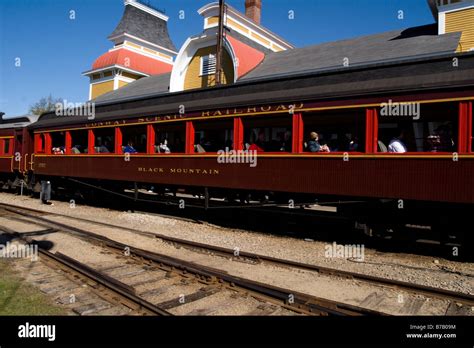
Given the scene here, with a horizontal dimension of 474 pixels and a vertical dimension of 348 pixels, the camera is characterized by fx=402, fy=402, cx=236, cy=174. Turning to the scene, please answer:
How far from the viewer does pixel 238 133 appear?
30.9 feet

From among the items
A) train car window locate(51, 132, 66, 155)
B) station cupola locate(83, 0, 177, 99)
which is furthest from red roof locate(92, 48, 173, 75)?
train car window locate(51, 132, 66, 155)

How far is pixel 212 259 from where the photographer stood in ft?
24.0

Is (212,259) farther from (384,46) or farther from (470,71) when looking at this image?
(384,46)

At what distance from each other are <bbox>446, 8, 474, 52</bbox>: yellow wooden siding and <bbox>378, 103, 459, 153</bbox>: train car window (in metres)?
9.75

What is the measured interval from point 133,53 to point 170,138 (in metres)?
24.1

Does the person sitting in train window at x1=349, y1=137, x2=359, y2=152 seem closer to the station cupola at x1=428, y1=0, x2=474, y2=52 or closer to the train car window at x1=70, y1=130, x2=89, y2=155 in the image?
the train car window at x1=70, y1=130, x2=89, y2=155

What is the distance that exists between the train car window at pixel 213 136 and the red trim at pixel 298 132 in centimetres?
189

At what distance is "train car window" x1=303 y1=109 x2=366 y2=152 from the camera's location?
27.6 feet

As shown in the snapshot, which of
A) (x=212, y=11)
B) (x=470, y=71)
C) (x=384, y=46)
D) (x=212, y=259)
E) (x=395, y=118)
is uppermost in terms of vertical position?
(x=212, y=11)

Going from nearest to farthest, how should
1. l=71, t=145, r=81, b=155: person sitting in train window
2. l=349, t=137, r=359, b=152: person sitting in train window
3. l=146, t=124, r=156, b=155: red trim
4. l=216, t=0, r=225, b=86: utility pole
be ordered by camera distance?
l=349, t=137, r=359, b=152: person sitting in train window
l=146, t=124, r=156, b=155: red trim
l=71, t=145, r=81, b=155: person sitting in train window
l=216, t=0, r=225, b=86: utility pole

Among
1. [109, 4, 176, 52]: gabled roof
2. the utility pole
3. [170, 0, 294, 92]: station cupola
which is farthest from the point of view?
[109, 4, 176, 52]: gabled roof
